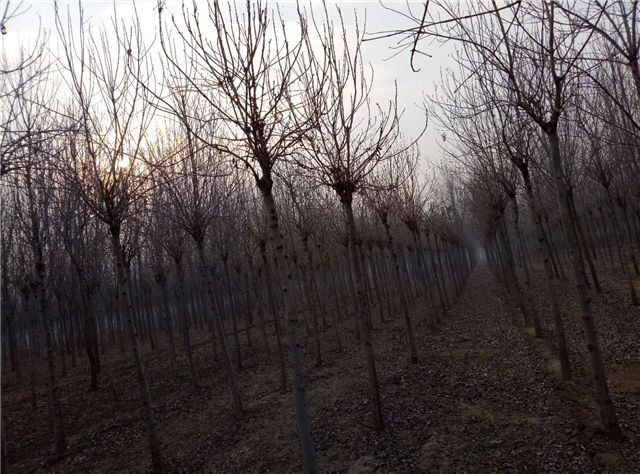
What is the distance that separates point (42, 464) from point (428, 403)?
7.04m

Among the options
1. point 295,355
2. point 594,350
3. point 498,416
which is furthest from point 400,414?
point 594,350

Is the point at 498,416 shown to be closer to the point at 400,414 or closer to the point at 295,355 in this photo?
the point at 400,414

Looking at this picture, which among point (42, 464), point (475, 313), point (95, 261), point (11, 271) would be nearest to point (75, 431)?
point (42, 464)

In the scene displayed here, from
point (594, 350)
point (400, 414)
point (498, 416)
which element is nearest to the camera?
point (594, 350)

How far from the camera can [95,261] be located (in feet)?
39.9

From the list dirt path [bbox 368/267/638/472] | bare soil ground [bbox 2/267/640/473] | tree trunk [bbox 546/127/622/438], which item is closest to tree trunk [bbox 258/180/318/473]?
bare soil ground [bbox 2/267/640/473]

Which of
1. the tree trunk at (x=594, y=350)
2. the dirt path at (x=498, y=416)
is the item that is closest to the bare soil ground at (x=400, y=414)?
the dirt path at (x=498, y=416)

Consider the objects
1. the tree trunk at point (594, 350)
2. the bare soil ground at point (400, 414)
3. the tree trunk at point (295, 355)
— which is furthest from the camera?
the bare soil ground at point (400, 414)

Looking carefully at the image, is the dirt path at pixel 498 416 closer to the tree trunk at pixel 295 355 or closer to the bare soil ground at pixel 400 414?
the bare soil ground at pixel 400 414

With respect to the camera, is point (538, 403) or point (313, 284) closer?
point (538, 403)

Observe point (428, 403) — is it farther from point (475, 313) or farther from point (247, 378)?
point (475, 313)

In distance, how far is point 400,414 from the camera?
233 inches

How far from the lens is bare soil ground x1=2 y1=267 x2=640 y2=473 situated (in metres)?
4.42

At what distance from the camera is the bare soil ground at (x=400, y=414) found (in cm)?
442
